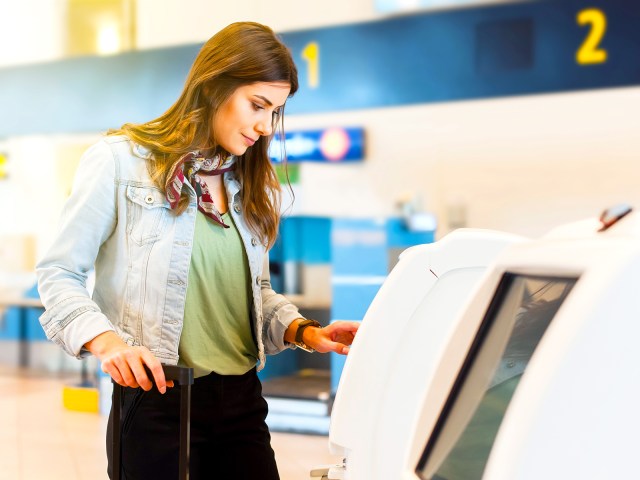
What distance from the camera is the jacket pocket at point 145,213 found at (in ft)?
5.65

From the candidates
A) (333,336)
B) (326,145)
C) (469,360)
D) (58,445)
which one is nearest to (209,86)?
(333,336)

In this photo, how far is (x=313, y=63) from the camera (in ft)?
23.9

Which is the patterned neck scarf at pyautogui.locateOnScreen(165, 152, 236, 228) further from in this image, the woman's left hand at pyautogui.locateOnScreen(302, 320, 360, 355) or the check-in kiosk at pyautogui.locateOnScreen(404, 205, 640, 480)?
the check-in kiosk at pyautogui.locateOnScreen(404, 205, 640, 480)

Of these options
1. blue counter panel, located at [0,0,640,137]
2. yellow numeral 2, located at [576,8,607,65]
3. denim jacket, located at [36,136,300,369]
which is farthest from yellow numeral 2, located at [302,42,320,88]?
denim jacket, located at [36,136,300,369]

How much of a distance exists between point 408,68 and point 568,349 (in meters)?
6.37

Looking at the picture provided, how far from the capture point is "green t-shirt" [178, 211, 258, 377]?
1.73 m

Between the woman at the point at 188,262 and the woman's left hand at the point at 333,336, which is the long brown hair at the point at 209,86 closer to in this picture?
the woman at the point at 188,262

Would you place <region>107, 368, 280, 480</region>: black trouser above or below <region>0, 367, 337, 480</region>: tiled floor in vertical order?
above

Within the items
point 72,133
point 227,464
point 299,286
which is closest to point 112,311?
point 227,464

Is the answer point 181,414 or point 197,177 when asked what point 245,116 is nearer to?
point 197,177

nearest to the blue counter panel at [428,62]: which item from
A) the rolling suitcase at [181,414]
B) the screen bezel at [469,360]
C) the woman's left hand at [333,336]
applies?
the woman's left hand at [333,336]

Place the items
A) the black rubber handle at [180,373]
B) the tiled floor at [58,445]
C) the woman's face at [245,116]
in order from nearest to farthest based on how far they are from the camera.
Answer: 1. the black rubber handle at [180,373]
2. the woman's face at [245,116]
3. the tiled floor at [58,445]

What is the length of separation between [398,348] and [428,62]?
5.51m

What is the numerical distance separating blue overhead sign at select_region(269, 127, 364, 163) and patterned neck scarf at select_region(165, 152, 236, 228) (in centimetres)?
514
